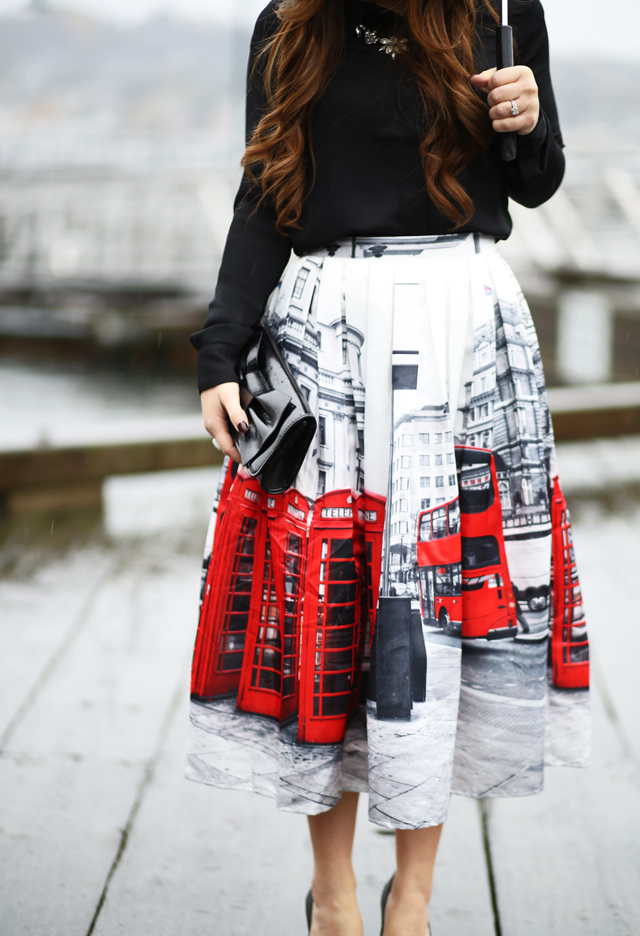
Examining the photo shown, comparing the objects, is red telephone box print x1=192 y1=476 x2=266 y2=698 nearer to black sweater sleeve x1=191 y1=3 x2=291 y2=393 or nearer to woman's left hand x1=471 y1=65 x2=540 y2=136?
black sweater sleeve x1=191 y1=3 x2=291 y2=393

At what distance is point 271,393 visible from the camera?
875 mm

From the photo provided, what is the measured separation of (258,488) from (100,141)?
9.12m

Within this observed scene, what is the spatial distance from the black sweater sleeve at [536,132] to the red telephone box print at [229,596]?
47cm

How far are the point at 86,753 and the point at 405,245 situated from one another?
1.16 meters

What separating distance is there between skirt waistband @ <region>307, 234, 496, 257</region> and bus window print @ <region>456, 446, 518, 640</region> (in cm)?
23

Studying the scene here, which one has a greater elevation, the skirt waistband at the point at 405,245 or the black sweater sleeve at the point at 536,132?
the black sweater sleeve at the point at 536,132

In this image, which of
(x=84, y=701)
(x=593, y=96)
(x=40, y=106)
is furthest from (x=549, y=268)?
(x=40, y=106)

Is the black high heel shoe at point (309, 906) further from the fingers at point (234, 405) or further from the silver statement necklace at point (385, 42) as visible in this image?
the silver statement necklace at point (385, 42)

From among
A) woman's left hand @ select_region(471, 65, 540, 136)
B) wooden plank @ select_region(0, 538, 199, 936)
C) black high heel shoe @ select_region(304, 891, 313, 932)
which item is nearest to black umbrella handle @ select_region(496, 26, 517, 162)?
woman's left hand @ select_region(471, 65, 540, 136)

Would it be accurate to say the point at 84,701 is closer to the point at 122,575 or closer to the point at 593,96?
the point at 122,575

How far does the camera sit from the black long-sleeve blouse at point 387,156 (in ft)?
2.87

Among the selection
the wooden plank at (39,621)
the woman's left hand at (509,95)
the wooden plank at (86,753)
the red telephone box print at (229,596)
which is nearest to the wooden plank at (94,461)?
the wooden plank at (39,621)

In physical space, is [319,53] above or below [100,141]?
below

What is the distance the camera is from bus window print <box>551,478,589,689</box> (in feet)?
3.25
